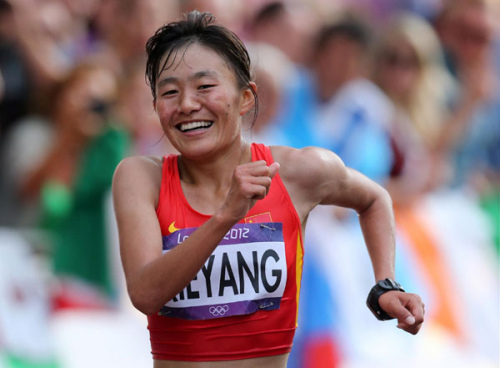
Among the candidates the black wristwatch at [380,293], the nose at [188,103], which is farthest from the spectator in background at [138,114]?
the black wristwatch at [380,293]

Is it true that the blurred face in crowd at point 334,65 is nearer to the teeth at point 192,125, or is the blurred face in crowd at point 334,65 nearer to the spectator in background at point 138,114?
the spectator in background at point 138,114

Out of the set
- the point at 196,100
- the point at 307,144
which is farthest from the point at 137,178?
the point at 307,144

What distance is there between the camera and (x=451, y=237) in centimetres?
755

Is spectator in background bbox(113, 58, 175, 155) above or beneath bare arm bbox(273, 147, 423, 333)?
above

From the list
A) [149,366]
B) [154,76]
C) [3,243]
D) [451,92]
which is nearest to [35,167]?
[3,243]

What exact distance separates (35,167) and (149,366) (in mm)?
1506

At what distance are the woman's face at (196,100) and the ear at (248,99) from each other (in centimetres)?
11

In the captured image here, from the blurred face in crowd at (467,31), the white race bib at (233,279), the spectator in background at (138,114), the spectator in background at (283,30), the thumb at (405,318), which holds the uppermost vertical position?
Result: the blurred face in crowd at (467,31)

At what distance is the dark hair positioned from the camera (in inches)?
123

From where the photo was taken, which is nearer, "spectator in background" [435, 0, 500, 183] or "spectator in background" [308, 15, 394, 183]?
"spectator in background" [308, 15, 394, 183]

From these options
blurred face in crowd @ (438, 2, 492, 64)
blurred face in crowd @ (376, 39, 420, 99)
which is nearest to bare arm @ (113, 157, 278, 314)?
blurred face in crowd @ (376, 39, 420, 99)

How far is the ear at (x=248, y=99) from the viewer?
323 centimetres

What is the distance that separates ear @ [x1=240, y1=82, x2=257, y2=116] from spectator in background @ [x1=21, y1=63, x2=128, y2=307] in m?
2.72

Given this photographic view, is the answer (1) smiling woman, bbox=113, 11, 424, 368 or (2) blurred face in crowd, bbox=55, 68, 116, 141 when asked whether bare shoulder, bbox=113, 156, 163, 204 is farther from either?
(2) blurred face in crowd, bbox=55, 68, 116, 141
